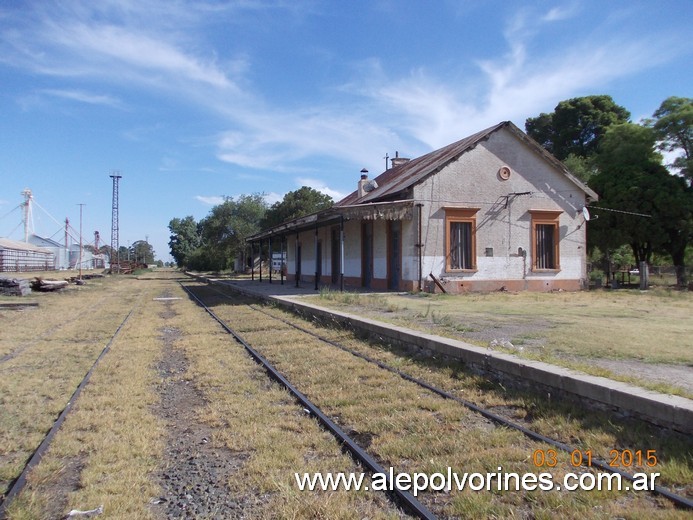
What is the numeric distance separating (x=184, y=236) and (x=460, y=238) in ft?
298

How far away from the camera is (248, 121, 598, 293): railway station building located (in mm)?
18953

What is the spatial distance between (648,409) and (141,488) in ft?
13.2

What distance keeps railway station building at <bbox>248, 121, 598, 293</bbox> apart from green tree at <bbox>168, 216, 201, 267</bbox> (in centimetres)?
8497

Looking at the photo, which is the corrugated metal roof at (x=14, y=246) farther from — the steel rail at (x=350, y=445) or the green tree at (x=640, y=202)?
the steel rail at (x=350, y=445)

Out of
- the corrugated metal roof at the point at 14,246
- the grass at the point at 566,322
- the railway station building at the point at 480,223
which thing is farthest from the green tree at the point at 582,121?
the corrugated metal roof at the point at 14,246

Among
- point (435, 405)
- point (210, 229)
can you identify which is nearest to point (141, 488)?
point (435, 405)

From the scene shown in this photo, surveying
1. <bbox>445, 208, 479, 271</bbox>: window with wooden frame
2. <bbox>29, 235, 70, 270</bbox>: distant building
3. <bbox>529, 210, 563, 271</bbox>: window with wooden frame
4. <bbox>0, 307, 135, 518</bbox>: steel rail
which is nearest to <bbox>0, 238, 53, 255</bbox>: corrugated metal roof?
<bbox>29, 235, 70, 270</bbox>: distant building

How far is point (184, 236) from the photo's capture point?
103000mm

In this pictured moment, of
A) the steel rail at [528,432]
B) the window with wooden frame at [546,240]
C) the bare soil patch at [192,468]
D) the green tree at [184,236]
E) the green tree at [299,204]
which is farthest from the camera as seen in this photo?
the green tree at [184,236]

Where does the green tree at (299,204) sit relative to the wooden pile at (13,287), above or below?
above

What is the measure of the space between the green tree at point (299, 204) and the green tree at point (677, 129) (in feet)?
90.7

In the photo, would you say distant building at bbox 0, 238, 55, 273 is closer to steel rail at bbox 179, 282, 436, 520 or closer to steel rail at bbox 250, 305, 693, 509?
steel rail at bbox 179, 282, 436, 520

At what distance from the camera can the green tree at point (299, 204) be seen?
47562mm

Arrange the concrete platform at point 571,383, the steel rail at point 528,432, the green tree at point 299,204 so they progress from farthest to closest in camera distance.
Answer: the green tree at point 299,204 → the concrete platform at point 571,383 → the steel rail at point 528,432
